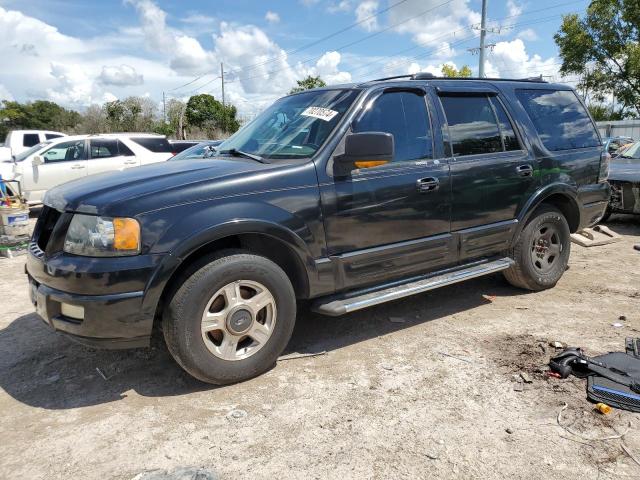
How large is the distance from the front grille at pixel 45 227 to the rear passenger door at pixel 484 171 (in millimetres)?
2942

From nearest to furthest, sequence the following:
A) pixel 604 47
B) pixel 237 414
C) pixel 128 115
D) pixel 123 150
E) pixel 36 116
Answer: pixel 237 414 < pixel 123 150 < pixel 604 47 < pixel 128 115 < pixel 36 116

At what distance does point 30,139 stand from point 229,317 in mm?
17800

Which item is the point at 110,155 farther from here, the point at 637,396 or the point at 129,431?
the point at 637,396

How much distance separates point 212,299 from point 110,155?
9973 mm

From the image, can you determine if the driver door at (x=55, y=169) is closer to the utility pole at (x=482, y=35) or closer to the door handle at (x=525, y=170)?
the door handle at (x=525, y=170)

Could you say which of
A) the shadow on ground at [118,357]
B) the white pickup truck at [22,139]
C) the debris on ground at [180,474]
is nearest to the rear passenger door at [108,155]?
the white pickup truck at [22,139]

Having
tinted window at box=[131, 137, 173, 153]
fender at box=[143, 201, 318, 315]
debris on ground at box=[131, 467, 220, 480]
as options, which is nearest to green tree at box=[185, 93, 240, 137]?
tinted window at box=[131, 137, 173, 153]

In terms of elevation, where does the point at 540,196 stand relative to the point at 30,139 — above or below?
below

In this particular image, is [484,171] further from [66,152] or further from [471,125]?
[66,152]

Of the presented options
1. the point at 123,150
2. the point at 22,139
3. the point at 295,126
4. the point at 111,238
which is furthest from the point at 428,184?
the point at 22,139

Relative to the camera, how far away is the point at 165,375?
11.5 feet

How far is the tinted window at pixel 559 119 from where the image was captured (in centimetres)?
488

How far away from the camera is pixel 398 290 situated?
12.6ft

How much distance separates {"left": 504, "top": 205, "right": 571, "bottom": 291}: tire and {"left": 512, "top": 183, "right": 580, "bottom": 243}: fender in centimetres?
13
